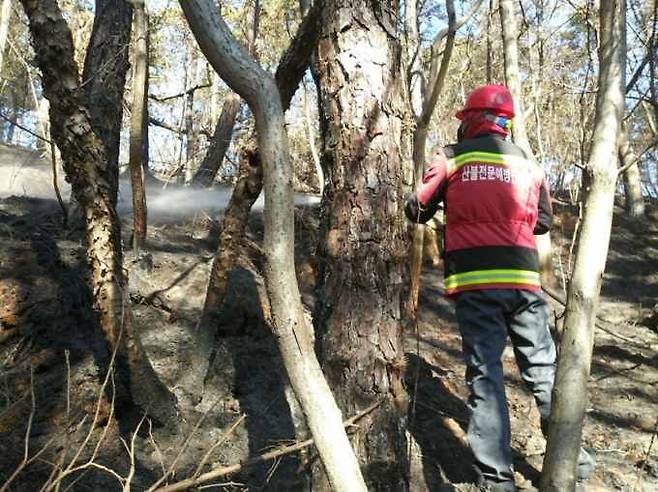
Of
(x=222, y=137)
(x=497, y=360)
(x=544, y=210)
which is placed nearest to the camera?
(x=497, y=360)

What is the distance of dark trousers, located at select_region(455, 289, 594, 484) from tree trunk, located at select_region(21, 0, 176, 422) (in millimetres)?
1731

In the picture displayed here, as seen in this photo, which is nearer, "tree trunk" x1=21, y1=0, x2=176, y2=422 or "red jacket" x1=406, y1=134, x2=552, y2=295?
"red jacket" x1=406, y1=134, x2=552, y2=295

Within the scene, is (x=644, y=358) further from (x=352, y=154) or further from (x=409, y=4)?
(x=409, y=4)

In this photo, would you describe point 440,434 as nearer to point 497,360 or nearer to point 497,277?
point 497,360

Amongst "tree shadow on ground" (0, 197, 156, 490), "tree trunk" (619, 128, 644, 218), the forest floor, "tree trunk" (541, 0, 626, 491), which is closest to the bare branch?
"tree trunk" (541, 0, 626, 491)

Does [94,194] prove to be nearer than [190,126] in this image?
Yes

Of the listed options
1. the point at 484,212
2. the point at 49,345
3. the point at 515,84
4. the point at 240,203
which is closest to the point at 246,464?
the point at 484,212

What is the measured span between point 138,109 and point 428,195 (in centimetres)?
304

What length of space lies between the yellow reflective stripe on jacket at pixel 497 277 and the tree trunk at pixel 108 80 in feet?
8.71

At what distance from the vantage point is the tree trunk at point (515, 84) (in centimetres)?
620

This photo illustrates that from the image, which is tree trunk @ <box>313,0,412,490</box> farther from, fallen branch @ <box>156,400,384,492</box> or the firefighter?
the firefighter

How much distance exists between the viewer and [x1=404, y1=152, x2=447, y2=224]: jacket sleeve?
2928 millimetres

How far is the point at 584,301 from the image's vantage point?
2.29m

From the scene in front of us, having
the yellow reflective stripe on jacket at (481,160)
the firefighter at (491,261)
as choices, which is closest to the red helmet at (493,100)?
the firefighter at (491,261)
